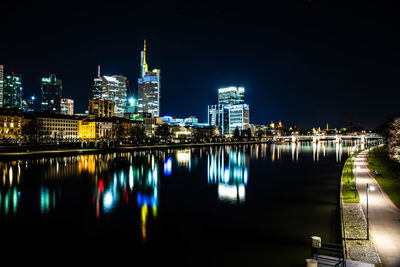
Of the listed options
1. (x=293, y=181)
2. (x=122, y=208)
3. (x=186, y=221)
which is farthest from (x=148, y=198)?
(x=293, y=181)

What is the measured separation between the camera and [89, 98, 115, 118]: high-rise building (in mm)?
155500

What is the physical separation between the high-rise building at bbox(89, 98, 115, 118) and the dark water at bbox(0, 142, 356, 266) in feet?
427

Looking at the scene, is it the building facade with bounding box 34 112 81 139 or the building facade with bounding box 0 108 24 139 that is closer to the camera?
the building facade with bounding box 0 108 24 139

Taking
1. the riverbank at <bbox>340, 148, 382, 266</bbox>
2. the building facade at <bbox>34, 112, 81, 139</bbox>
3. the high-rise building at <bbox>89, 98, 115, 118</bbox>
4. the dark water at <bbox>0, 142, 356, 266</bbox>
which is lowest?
the dark water at <bbox>0, 142, 356, 266</bbox>

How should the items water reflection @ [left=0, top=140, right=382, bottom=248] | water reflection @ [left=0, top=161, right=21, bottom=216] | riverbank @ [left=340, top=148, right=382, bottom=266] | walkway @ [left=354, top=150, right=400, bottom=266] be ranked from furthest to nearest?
water reflection @ [left=0, top=161, right=21, bottom=216], water reflection @ [left=0, top=140, right=382, bottom=248], walkway @ [left=354, top=150, right=400, bottom=266], riverbank @ [left=340, top=148, right=382, bottom=266]

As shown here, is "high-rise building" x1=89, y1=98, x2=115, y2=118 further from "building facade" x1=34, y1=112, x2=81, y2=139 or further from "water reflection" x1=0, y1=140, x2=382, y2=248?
"water reflection" x1=0, y1=140, x2=382, y2=248

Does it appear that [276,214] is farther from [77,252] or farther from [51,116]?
[51,116]

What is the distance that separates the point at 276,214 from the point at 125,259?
418 inches

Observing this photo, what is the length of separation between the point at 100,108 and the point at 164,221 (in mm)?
151532

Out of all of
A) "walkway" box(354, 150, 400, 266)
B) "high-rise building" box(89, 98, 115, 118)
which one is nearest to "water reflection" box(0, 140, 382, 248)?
"walkway" box(354, 150, 400, 266)

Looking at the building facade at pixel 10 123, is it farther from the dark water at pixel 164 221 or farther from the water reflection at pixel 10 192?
the dark water at pixel 164 221

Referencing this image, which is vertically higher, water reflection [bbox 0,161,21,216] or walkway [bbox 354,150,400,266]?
walkway [bbox 354,150,400,266]

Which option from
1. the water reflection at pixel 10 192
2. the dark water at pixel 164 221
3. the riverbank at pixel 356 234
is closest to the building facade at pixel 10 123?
the water reflection at pixel 10 192

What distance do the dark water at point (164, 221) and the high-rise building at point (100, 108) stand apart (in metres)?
130
